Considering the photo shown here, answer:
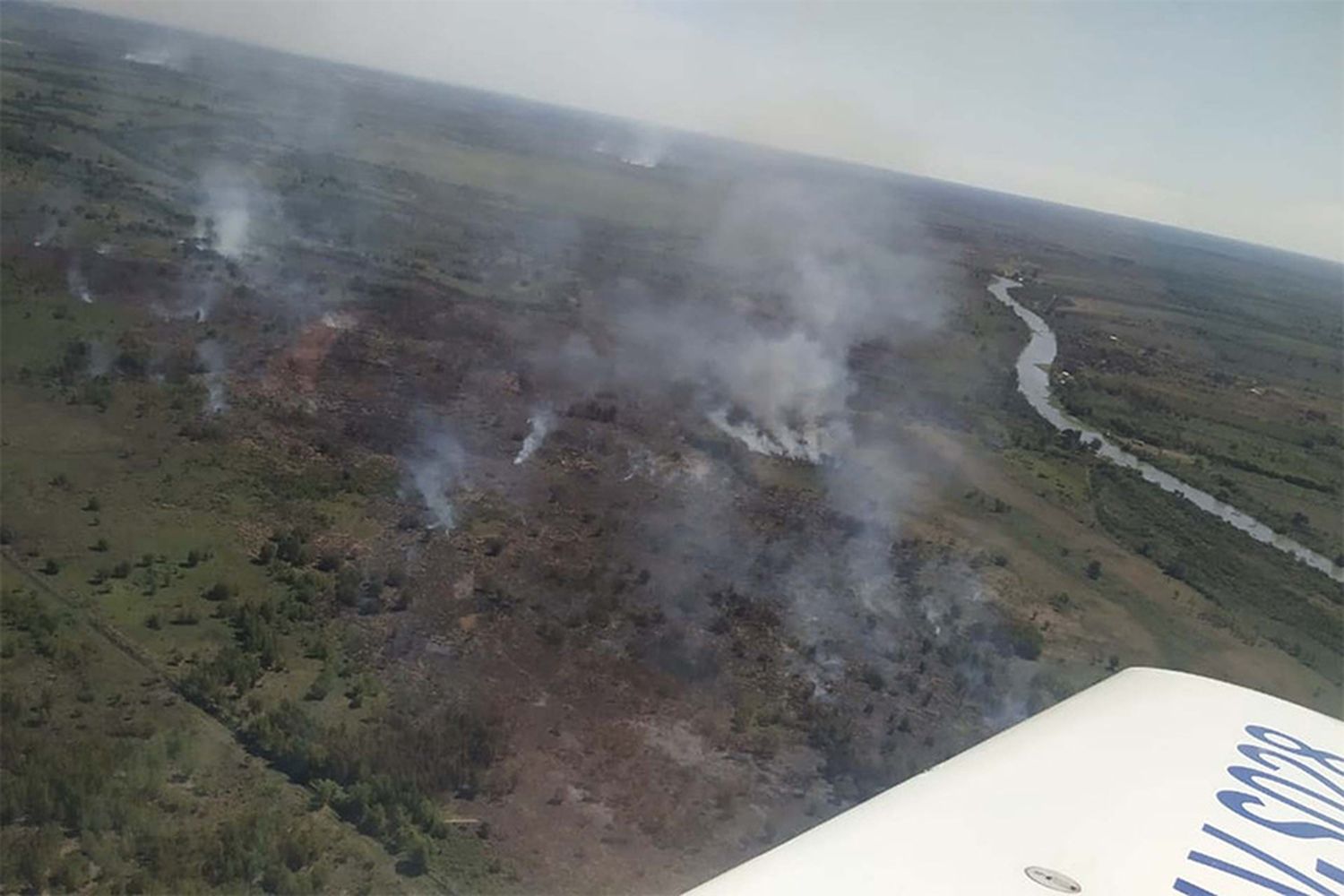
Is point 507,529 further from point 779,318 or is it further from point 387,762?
point 779,318

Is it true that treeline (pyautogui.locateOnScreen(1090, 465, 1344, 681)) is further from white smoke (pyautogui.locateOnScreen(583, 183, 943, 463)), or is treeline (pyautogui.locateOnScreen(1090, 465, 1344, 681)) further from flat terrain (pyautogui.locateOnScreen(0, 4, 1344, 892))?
white smoke (pyautogui.locateOnScreen(583, 183, 943, 463))

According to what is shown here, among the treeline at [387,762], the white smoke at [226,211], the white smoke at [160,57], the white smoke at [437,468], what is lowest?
the treeline at [387,762]

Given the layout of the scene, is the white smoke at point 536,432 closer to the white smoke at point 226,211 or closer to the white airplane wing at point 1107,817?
the white smoke at point 226,211

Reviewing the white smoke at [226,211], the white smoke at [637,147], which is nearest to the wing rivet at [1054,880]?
the white smoke at [226,211]

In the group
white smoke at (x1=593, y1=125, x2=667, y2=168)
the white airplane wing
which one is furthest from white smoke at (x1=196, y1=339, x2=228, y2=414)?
white smoke at (x1=593, y1=125, x2=667, y2=168)

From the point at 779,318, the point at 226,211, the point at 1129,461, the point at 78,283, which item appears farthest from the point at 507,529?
the point at 226,211

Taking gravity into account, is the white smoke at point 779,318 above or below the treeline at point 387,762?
above
